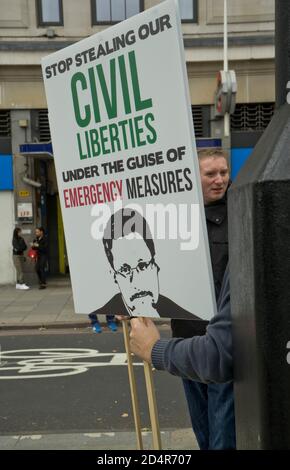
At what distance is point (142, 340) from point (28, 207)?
43.2 feet

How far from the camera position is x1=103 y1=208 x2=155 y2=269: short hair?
2.07 m

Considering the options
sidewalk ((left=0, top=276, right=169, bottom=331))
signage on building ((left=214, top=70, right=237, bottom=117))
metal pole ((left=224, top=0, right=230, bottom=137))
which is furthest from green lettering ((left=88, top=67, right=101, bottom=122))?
metal pole ((left=224, top=0, right=230, bottom=137))

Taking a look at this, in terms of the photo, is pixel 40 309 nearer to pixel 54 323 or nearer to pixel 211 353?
pixel 54 323

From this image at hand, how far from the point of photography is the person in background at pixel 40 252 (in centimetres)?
1374

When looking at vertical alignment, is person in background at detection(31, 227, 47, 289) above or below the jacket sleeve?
below

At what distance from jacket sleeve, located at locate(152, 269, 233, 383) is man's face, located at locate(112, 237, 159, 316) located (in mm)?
348

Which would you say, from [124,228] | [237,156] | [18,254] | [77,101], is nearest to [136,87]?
[77,101]

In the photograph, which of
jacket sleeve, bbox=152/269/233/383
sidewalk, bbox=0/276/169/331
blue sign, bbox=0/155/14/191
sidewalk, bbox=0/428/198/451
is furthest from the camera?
blue sign, bbox=0/155/14/191

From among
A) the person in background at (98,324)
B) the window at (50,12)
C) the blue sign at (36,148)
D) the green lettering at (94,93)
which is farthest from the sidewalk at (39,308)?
the green lettering at (94,93)

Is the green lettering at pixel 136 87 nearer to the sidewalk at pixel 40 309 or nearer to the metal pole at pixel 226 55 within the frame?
the sidewalk at pixel 40 309

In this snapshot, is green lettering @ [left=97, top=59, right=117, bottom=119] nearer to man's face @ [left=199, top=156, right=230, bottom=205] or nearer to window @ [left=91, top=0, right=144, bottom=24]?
man's face @ [left=199, top=156, right=230, bottom=205]

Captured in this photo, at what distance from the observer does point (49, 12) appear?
14656 mm

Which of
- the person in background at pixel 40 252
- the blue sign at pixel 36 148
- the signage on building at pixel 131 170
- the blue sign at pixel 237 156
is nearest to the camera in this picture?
the signage on building at pixel 131 170

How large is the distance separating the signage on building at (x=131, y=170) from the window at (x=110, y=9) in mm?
13469
